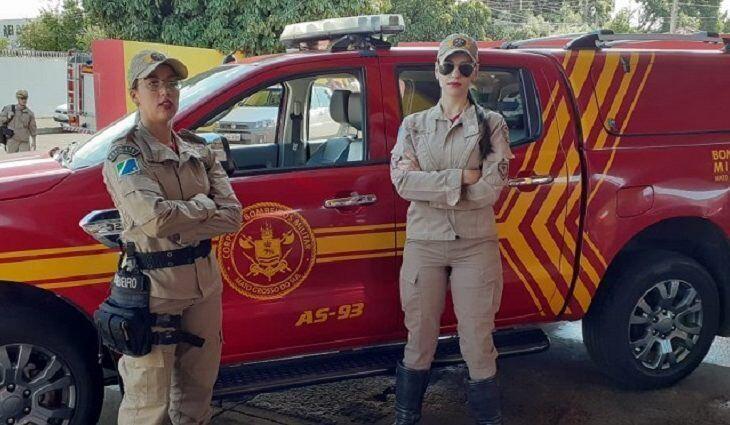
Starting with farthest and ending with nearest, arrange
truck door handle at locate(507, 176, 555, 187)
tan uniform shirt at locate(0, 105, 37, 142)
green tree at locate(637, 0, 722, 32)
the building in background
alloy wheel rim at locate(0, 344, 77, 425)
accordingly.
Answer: the building in background < green tree at locate(637, 0, 722, 32) < tan uniform shirt at locate(0, 105, 37, 142) < truck door handle at locate(507, 176, 555, 187) < alloy wheel rim at locate(0, 344, 77, 425)

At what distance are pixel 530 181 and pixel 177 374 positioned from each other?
1.92m

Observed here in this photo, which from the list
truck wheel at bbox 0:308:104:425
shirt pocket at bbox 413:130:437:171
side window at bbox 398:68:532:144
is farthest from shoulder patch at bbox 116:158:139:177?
side window at bbox 398:68:532:144

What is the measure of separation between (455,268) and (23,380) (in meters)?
1.83

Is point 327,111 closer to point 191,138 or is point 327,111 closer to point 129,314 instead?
point 191,138

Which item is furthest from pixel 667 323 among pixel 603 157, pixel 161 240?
pixel 161 240

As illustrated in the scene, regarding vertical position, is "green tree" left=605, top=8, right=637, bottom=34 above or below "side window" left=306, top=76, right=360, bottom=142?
above

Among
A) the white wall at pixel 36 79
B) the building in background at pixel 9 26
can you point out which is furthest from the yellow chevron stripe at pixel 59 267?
the building in background at pixel 9 26

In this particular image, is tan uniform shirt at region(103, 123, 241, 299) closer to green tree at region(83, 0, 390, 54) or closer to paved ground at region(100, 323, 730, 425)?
paved ground at region(100, 323, 730, 425)

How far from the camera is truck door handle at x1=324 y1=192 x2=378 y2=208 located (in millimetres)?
3471

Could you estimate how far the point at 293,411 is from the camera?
13.1ft

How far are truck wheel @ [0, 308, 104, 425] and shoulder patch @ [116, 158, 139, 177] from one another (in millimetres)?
942

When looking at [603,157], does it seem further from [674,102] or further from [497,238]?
[497,238]

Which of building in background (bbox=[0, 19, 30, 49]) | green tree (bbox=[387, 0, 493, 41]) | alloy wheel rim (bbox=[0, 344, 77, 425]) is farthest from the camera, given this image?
building in background (bbox=[0, 19, 30, 49])

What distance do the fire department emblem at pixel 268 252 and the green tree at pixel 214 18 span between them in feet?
41.1
